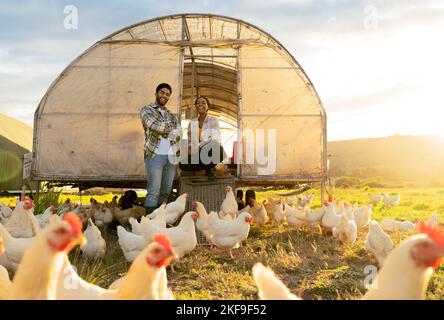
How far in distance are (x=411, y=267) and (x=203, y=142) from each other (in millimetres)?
5582

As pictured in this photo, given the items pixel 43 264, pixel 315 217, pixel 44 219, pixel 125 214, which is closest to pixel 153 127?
pixel 44 219

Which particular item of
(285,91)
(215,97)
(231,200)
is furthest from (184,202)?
(215,97)

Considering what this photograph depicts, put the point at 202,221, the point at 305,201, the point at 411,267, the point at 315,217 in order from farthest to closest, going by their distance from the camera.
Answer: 1. the point at 305,201
2. the point at 315,217
3. the point at 202,221
4. the point at 411,267

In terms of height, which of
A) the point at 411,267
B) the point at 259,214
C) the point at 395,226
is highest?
the point at 411,267

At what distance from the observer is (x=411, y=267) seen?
212cm

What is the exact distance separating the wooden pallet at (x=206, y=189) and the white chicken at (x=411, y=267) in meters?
5.44

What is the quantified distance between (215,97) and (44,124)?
709 centimetres

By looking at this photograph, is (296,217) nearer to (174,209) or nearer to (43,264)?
(174,209)

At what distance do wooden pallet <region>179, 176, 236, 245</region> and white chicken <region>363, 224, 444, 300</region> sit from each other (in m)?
5.44

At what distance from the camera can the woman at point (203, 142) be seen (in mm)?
7492
